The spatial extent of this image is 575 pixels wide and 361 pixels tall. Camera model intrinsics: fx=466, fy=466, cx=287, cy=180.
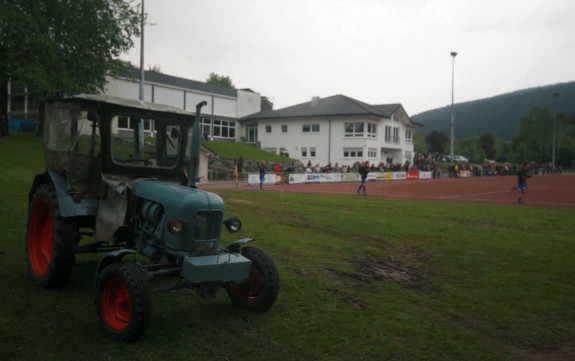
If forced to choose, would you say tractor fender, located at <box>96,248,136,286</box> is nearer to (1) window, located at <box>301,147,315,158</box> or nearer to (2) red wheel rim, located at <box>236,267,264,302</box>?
(2) red wheel rim, located at <box>236,267,264,302</box>

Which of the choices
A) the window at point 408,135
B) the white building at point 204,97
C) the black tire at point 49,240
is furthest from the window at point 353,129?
the black tire at point 49,240

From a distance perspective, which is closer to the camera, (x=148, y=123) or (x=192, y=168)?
(x=192, y=168)

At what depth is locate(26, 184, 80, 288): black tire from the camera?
5914 mm

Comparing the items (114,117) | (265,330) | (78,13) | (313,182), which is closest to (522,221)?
(265,330)

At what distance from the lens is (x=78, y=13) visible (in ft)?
98.2

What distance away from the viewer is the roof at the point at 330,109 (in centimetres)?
5316

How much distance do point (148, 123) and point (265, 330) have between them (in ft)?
10.4

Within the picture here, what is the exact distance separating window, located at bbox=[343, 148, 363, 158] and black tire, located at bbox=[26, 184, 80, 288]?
1882 inches

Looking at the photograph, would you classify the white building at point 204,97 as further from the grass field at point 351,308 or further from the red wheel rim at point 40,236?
the red wheel rim at point 40,236

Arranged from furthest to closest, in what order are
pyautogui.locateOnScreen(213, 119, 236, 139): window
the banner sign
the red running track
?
pyautogui.locateOnScreen(213, 119, 236, 139): window < the banner sign < the red running track

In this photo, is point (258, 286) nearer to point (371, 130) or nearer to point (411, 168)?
point (371, 130)

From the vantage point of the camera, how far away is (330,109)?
55.2 m

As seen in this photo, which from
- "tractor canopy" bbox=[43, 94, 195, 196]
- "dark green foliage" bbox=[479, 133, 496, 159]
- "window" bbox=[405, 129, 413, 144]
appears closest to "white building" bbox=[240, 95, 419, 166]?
"window" bbox=[405, 129, 413, 144]

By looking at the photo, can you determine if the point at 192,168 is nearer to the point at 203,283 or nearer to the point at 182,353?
the point at 203,283
